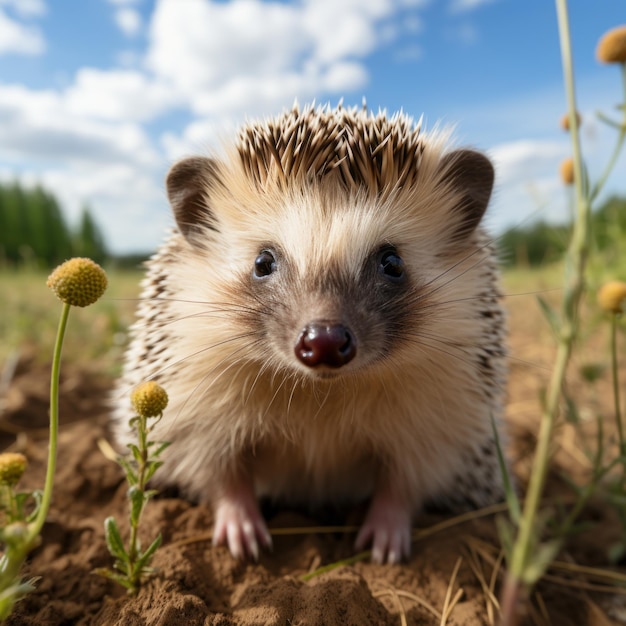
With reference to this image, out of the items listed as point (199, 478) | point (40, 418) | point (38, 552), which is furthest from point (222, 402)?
point (40, 418)

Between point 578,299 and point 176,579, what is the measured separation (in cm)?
115

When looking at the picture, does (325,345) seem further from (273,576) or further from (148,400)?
(273,576)

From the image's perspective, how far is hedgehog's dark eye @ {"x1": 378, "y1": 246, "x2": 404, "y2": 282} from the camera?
154 centimetres

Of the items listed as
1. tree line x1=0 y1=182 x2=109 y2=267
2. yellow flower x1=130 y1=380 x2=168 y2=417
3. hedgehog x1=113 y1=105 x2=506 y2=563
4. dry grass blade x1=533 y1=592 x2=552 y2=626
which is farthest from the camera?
tree line x1=0 y1=182 x2=109 y2=267

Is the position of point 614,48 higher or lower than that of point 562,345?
higher

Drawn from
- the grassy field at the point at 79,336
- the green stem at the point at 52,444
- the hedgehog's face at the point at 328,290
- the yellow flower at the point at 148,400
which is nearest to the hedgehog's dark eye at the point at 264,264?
the hedgehog's face at the point at 328,290

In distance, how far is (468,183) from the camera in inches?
71.1

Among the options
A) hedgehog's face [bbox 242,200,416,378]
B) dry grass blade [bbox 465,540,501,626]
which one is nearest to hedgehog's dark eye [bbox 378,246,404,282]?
hedgehog's face [bbox 242,200,416,378]

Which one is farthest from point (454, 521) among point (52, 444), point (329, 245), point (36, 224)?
point (36, 224)

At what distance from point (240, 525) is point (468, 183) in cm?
133

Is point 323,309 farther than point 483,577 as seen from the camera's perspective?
No

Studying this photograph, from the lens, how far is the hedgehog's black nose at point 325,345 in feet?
3.99

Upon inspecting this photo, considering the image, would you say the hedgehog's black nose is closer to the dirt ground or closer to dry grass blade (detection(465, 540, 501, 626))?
the dirt ground

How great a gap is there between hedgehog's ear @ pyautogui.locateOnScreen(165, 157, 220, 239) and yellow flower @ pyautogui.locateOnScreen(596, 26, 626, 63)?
115 centimetres
